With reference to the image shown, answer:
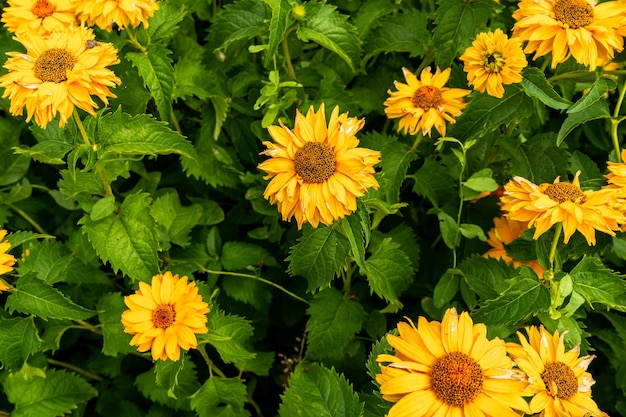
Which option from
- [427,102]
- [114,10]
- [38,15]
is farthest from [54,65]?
[427,102]

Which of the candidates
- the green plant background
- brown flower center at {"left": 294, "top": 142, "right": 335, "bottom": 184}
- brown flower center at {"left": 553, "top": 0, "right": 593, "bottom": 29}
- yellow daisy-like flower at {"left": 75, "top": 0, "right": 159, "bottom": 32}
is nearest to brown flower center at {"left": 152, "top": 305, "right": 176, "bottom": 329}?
the green plant background

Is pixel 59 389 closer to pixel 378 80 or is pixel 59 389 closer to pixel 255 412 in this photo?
pixel 255 412

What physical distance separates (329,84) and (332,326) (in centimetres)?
74

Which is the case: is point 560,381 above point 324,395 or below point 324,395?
above

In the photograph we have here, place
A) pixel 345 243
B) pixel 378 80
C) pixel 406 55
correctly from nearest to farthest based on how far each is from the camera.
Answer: pixel 345 243 → pixel 378 80 → pixel 406 55

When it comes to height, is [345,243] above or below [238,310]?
above

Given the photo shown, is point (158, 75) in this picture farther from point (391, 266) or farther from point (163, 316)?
point (391, 266)

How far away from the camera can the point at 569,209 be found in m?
1.27

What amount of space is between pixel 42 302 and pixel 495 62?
130 centimetres

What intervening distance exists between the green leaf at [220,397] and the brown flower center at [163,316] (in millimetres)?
360

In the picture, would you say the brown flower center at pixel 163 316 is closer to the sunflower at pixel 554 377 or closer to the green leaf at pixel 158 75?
the green leaf at pixel 158 75

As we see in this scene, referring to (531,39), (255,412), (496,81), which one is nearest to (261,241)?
(255,412)

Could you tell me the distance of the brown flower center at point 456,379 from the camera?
107cm

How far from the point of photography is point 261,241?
209 centimetres
